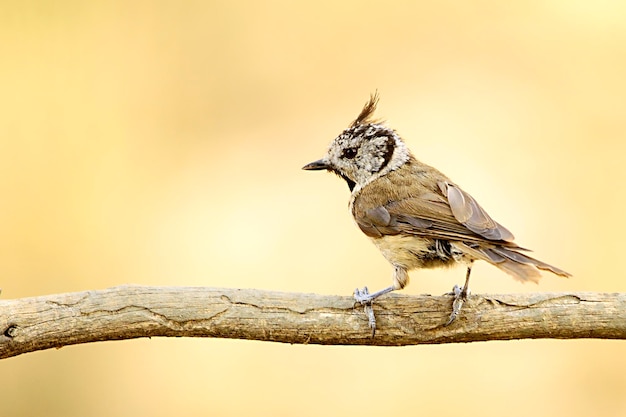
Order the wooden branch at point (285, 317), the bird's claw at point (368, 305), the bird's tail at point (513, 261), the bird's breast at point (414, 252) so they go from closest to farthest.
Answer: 1. the bird's tail at point (513, 261)
2. the wooden branch at point (285, 317)
3. the bird's claw at point (368, 305)
4. the bird's breast at point (414, 252)

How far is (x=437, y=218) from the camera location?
3777 mm

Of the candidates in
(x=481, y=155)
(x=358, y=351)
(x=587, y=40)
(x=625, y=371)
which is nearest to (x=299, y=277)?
(x=358, y=351)

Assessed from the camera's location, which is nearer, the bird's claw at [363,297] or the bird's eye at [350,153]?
the bird's claw at [363,297]

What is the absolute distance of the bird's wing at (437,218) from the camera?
3588 mm

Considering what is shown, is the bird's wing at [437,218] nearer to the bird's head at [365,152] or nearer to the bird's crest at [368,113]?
the bird's head at [365,152]

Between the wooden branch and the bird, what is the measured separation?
9 centimetres

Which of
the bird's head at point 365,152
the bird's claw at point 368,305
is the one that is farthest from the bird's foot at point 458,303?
the bird's head at point 365,152

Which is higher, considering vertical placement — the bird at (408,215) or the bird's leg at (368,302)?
the bird at (408,215)

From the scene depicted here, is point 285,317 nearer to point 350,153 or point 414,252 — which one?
point 414,252

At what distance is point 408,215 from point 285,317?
0.84 m

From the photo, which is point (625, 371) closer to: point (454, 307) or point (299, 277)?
point (299, 277)

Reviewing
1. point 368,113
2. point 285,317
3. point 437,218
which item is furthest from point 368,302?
point 368,113

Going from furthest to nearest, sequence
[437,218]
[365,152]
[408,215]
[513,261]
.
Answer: [365,152], [408,215], [437,218], [513,261]

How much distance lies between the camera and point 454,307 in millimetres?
3586
